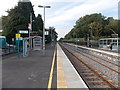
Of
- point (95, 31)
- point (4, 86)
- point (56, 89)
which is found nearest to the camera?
point (56, 89)

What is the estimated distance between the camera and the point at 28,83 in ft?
22.7

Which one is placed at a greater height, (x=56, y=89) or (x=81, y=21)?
(x=81, y=21)

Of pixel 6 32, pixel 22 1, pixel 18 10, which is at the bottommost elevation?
pixel 6 32

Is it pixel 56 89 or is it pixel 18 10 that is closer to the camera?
pixel 56 89

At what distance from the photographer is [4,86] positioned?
653 centimetres

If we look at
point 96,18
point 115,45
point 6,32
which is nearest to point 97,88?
point 115,45

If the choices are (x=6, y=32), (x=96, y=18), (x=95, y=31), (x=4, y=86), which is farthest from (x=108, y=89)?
(x=96, y=18)

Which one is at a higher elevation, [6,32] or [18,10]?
[18,10]

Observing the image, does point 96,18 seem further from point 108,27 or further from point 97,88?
point 97,88

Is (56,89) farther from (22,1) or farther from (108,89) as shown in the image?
(22,1)

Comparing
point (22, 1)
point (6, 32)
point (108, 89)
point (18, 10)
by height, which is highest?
point (22, 1)

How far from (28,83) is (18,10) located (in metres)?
37.4

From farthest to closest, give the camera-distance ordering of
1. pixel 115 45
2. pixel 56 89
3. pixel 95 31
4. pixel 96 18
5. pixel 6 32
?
pixel 96 18, pixel 95 31, pixel 6 32, pixel 115 45, pixel 56 89

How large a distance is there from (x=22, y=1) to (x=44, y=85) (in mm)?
43187
